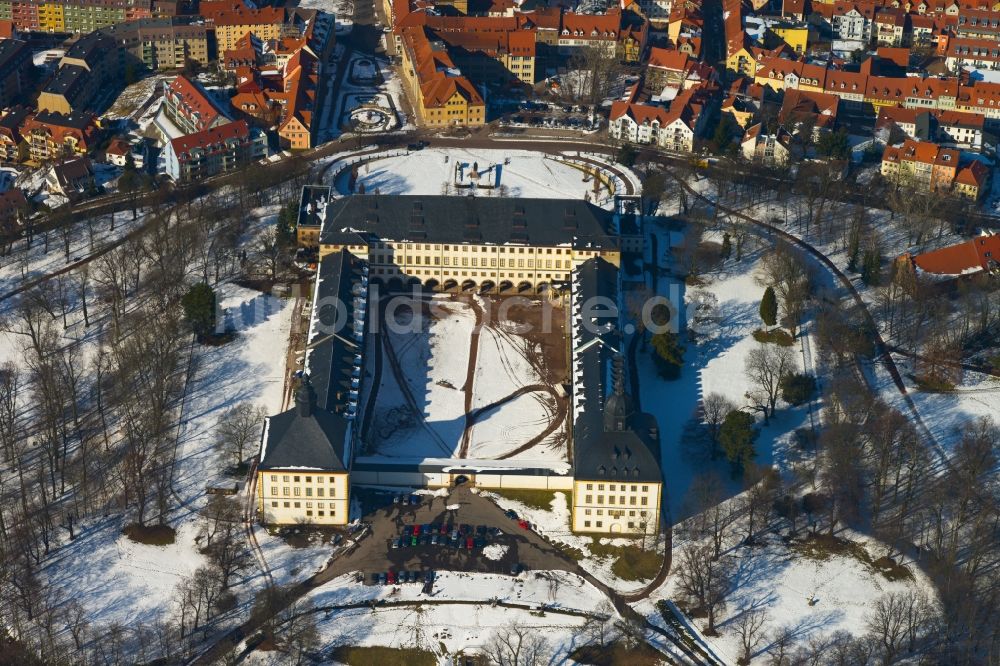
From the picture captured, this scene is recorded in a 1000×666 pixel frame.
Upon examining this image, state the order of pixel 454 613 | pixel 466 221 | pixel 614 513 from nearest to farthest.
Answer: pixel 454 613, pixel 614 513, pixel 466 221

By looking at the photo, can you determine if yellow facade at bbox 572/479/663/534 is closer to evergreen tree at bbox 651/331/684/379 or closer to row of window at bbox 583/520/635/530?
row of window at bbox 583/520/635/530

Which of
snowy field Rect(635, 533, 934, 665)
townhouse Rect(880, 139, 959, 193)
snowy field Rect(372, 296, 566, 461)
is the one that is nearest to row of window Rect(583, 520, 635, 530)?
snowy field Rect(635, 533, 934, 665)

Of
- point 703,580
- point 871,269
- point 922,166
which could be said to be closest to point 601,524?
point 703,580

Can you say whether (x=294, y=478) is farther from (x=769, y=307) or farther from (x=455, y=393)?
(x=769, y=307)

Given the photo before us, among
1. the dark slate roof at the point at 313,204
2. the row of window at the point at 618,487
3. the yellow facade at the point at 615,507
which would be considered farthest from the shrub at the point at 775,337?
the dark slate roof at the point at 313,204

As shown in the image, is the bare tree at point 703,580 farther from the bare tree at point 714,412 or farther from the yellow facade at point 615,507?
the bare tree at point 714,412

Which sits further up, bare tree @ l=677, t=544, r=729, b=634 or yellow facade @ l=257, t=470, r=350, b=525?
yellow facade @ l=257, t=470, r=350, b=525
